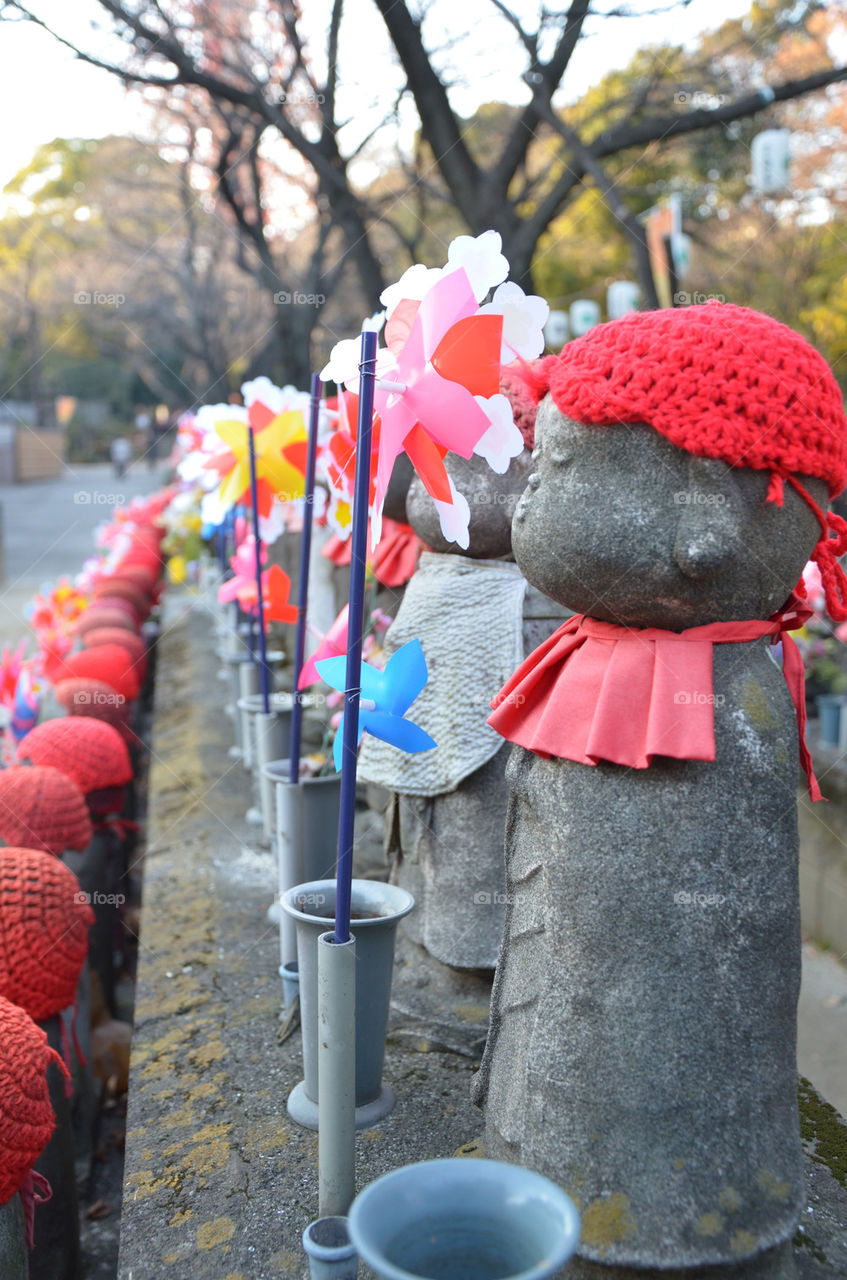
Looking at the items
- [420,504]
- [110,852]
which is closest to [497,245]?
[420,504]

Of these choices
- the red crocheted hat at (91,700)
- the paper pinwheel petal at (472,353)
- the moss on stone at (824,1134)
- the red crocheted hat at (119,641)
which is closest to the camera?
the paper pinwheel petal at (472,353)

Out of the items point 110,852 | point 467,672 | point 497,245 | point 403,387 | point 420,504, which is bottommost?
point 110,852

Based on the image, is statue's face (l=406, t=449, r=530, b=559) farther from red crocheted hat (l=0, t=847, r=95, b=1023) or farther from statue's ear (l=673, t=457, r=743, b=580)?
red crocheted hat (l=0, t=847, r=95, b=1023)

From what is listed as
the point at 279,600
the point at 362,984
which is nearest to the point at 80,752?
the point at 279,600

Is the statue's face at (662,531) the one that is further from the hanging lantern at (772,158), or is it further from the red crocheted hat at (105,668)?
the hanging lantern at (772,158)

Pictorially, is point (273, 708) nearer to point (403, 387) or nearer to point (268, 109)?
point (403, 387)

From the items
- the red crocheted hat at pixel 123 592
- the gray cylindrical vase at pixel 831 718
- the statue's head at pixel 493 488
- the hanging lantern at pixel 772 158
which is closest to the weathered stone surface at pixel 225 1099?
the statue's head at pixel 493 488

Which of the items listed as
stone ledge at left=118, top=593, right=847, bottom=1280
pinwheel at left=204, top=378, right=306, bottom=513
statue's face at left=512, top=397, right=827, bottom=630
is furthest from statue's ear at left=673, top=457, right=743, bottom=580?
pinwheel at left=204, top=378, right=306, bottom=513

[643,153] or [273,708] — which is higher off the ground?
[643,153]

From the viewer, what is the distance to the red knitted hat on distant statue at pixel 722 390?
1.76m

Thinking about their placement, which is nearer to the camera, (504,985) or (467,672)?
(504,985)

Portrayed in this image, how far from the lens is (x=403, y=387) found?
193 cm

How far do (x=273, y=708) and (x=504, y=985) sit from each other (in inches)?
80.7

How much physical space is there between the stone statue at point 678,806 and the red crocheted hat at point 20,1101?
0.87 metres
